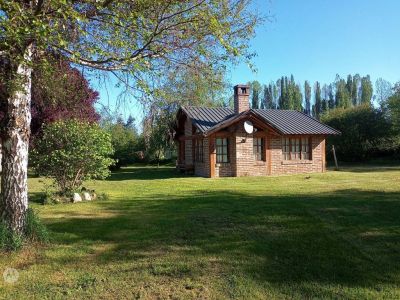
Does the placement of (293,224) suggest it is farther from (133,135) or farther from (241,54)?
(133,135)

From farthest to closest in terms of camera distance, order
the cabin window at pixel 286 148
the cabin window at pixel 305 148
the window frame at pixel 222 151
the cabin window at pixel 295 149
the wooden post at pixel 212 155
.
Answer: the cabin window at pixel 305 148
the cabin window at pixel 295 149
the cabin window at pixel 286 148
the window frame at pixel 222 151
the wooden post at pixel 212 155

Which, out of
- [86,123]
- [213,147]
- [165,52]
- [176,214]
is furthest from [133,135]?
[165,52]

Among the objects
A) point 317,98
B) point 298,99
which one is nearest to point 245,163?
point 298,99

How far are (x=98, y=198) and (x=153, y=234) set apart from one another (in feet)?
17.5

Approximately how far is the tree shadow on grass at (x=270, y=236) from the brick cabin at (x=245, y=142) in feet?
37.1

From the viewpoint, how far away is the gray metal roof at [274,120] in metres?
22.0

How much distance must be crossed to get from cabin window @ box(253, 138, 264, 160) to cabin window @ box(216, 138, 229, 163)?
61.1 inches

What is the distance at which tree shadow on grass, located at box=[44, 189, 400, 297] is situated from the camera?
17.2 feet

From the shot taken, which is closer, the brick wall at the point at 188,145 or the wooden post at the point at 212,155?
the wooden post at the point at 212,155

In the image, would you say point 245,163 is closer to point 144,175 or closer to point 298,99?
→ point 144,175

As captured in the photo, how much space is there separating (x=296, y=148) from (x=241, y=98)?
4.53m

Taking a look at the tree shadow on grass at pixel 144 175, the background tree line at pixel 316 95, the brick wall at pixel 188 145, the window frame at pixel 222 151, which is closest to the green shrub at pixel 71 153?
the tree shadow on grass at pixel 144 175

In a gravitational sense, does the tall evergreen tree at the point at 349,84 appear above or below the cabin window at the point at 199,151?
above

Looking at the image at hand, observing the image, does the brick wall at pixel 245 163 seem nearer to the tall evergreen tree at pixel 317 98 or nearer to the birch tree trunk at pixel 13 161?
the birch tree trunk at pixel 13 161
